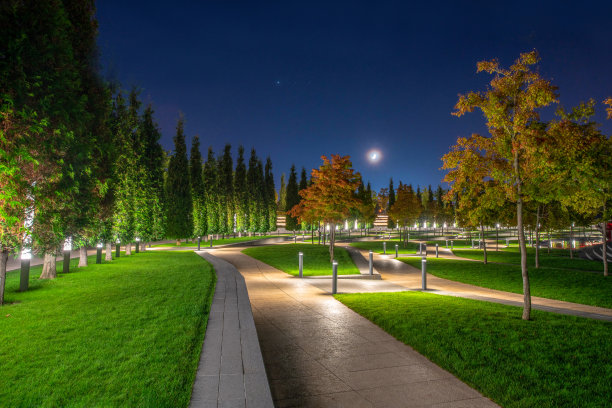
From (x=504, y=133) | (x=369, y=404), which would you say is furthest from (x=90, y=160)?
(x=504, y=133)

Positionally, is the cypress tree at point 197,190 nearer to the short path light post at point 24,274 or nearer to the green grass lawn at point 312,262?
the green grass lawn at point 312,262

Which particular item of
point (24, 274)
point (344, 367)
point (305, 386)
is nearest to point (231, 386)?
point (305, 386)

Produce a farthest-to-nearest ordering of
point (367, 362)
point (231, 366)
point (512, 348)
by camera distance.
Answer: point (512, 348) → point (367, 362) → point (231, 366)

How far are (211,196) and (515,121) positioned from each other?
45.7 m

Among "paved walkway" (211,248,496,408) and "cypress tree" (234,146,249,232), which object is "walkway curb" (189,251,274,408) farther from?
"cypress tree" (234,146,249,232)

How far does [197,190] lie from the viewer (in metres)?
46.0

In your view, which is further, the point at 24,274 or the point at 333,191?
the point at 333,191

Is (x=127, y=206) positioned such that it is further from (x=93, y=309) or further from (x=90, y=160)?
(x=93, y=309)

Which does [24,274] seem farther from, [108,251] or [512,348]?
[512,348]

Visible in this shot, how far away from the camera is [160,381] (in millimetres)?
4555

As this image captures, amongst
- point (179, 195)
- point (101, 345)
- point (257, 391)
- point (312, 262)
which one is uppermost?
point (179, 195)

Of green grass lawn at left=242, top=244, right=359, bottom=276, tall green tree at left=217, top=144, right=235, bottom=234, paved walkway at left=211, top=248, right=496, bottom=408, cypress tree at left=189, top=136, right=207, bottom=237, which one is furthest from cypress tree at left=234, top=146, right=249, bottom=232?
paved walkway at left=211, top=248, right=496, bottom=408

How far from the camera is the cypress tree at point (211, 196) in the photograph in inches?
1928

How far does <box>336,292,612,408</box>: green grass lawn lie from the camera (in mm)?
4551
